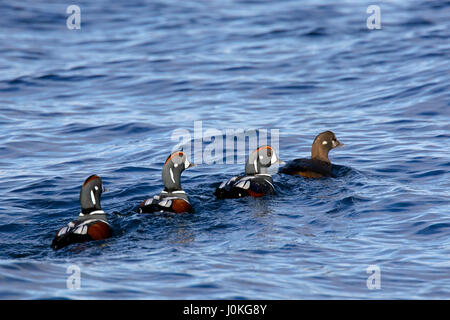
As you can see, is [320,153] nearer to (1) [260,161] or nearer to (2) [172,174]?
(1) [260,161]

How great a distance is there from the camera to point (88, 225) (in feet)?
26.7

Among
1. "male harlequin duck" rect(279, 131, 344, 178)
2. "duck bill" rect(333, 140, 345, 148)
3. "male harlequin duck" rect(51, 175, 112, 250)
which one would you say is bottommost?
"male harlequin duck" rect(51, 175, 112, 250)

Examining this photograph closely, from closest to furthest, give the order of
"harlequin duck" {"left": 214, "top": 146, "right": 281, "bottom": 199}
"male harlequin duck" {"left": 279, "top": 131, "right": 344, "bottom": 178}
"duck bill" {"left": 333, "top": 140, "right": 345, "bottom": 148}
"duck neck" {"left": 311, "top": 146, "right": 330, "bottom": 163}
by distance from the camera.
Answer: "harlequin duck" {"left": 214, "top": 146, "right": 281, "bottom": 199} → "male harlequin duck" {"left": 279, "top": 131, "right": 344, "bottom": 178} → "duck neck" {"left": 311, "top": 146, "right": 330, "bottom": 163} → "duck bill" {"left": 333, "top": 140, "right": 345, "bottom": 148}

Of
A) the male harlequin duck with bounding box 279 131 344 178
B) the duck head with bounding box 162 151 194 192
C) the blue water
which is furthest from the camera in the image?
the male harlequin duck with bounding box 279 131 344 178

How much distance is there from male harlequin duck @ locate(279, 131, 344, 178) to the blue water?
33cm

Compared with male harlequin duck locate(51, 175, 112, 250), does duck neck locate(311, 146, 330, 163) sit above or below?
above

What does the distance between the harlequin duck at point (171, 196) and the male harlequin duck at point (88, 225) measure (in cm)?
69

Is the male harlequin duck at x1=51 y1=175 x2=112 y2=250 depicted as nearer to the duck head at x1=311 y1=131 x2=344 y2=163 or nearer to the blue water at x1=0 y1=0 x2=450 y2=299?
the blue water at x1=0 y1=0 x2=450 y2=299

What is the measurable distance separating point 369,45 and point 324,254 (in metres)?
13.7

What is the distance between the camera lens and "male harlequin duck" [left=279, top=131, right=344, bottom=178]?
439 inches

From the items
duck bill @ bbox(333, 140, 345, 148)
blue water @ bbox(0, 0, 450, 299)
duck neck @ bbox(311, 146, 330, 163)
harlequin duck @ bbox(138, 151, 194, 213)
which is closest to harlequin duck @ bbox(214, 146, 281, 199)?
blue water @ bbox(0, 0, 450, 299)

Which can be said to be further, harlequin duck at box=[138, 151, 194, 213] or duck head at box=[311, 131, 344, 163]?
duck head at box=[311, 131, 344, 163]

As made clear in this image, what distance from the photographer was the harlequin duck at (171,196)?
915cm

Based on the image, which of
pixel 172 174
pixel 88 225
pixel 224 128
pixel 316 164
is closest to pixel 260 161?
pixel 316 164
